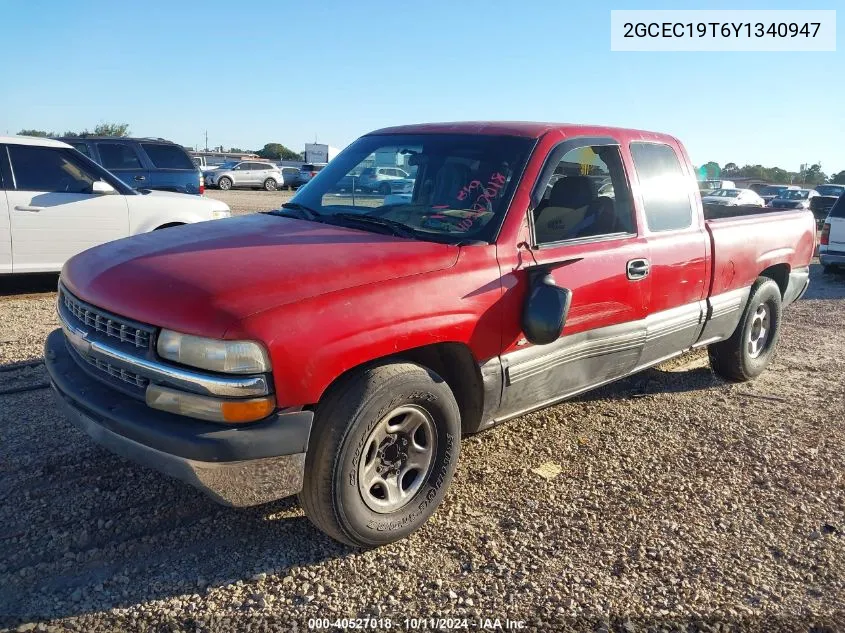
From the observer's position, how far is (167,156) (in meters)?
12.8

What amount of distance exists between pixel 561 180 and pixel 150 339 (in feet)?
7.74

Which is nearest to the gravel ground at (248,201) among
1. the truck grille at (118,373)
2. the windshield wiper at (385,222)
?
the windshield wiper at (385,222)

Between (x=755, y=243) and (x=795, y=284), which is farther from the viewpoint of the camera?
(x=795, y=284)

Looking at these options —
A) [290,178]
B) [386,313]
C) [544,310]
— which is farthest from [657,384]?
[290,178]

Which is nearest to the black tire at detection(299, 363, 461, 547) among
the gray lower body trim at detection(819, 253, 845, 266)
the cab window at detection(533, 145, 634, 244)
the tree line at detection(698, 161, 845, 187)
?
the cab window at detection(533, 145, 634, 244)

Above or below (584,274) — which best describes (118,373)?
below

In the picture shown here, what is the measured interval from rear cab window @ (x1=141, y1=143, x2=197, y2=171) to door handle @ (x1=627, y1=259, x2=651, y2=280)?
10.6m

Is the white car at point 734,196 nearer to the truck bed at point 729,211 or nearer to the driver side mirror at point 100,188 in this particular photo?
the truck bed at point 729,211

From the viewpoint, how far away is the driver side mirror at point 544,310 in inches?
130

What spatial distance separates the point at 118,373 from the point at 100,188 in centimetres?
537

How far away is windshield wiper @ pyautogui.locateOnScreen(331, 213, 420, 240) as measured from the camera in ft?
11.4

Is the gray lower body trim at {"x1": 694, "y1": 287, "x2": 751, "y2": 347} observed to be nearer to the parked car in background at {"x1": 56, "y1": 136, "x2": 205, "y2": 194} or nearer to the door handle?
the door handle

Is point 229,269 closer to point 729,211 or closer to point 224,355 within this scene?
point 224,355

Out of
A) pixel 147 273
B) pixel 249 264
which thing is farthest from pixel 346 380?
pixel 147 273
